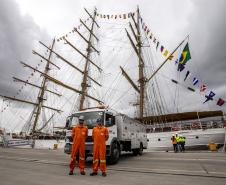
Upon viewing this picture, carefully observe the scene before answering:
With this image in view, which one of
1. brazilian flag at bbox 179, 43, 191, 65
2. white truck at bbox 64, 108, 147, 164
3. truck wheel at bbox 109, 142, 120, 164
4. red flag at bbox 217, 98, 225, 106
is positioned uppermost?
brazilian flag at bbox 179, 43, 191, 65

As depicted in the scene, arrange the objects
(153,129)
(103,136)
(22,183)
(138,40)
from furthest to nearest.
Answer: (138,40) < (153,129) < (103,136) < (22,183)

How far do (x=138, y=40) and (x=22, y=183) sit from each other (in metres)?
36.4

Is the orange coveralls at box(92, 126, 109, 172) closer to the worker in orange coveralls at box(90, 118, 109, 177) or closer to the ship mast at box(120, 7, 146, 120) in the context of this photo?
the worker in orange coveralls at box(90, 118, 109, 177)

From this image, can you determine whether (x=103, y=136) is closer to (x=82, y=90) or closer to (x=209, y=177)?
(x=209, y=177)

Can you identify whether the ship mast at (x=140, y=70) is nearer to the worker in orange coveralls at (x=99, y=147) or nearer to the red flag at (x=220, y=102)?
the red flag at (x=220, y=102)

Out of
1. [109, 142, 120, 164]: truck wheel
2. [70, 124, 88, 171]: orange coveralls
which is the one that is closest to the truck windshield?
A: [109, 142, 120, 164]: truck wheel

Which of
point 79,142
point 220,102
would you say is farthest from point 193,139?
point 79,142

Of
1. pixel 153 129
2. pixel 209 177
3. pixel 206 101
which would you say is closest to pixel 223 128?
pixel 206 101

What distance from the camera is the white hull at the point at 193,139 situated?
20859 millimetres

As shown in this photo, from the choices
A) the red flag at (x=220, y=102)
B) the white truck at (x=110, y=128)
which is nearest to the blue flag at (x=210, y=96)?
the red flag at (x=220, y=102)

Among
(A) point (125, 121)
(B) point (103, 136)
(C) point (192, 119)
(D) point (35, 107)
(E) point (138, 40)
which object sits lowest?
(B) point (103, 136)

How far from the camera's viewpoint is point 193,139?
21656 millimetres

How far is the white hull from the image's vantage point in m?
20.9

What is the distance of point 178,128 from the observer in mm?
23266
